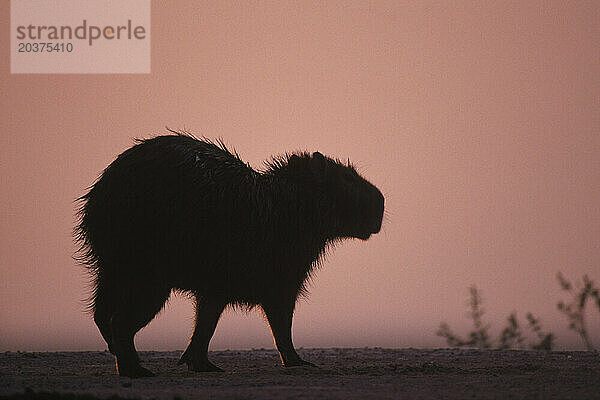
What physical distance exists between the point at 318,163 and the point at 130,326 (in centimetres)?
300

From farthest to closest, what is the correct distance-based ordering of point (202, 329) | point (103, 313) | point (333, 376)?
point (202, 329) < point (103, 313) < point (333, 376)

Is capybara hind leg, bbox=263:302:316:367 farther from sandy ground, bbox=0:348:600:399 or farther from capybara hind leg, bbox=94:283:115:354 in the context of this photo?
capybara hind leg, bbox=94:283:115:354

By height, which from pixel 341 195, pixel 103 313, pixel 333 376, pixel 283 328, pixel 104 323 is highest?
pixel 341 195

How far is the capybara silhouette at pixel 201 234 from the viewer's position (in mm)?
9461

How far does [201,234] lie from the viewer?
9.61m

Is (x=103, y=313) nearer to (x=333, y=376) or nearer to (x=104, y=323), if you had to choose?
(x=104, y=323)

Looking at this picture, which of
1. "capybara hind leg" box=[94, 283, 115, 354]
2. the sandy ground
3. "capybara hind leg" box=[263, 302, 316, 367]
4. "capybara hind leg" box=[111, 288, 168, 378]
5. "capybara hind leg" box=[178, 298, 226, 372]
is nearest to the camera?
the sandy ground

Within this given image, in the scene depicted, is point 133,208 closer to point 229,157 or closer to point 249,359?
point 229,157

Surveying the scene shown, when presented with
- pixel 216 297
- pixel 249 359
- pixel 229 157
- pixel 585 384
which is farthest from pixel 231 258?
pixel 585 384

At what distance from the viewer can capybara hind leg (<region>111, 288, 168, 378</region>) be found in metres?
9.43

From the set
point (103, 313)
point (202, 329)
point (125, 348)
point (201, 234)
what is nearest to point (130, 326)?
point (125, 348)

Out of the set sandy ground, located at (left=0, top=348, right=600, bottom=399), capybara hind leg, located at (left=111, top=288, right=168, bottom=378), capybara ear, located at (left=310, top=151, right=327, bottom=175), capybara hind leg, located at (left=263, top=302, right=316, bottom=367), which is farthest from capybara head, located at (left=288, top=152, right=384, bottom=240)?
capybara hind leg, located at (left=111, top=288, right=168, bottom=378)

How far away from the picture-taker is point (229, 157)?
10.4 m

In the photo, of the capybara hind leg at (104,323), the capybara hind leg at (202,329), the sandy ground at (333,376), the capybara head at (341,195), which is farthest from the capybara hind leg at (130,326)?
the capybara head at (341,195)
